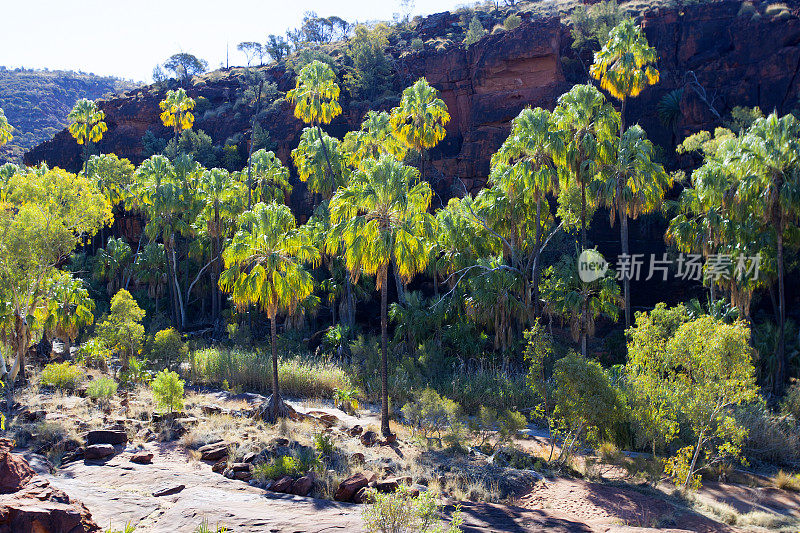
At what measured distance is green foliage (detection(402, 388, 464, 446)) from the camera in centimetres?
1536

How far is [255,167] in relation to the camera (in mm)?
31953

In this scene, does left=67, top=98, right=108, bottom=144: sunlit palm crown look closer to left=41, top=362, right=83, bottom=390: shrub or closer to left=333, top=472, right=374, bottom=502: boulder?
left=41, top=362, right=83, bottom=390: shrub

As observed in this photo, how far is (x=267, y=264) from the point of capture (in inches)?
684

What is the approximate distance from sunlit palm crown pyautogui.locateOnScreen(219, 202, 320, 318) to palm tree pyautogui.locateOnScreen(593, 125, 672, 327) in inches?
492

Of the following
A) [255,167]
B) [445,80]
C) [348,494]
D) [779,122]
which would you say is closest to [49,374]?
[348,494]

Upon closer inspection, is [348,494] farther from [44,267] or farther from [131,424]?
[44,267]

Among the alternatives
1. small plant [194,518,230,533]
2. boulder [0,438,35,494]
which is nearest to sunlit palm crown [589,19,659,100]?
small plant [194,518,230,533]

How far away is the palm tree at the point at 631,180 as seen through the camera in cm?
2183

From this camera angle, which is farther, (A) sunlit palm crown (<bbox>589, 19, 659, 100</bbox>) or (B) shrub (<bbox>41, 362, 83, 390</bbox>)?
(A) sunlit palm crown (<bbox>589, 19, 659, 100</bbox>)

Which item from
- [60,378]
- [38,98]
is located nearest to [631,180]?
[60,378]

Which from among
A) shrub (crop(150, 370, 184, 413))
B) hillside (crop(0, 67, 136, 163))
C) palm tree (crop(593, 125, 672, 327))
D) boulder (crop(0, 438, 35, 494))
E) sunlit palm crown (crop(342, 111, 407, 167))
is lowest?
shrub (crop(150, 370, 184, 413))

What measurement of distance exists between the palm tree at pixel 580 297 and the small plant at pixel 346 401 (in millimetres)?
8321

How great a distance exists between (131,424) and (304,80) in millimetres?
19797

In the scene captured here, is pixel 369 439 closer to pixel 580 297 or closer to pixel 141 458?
pixel 141 458
